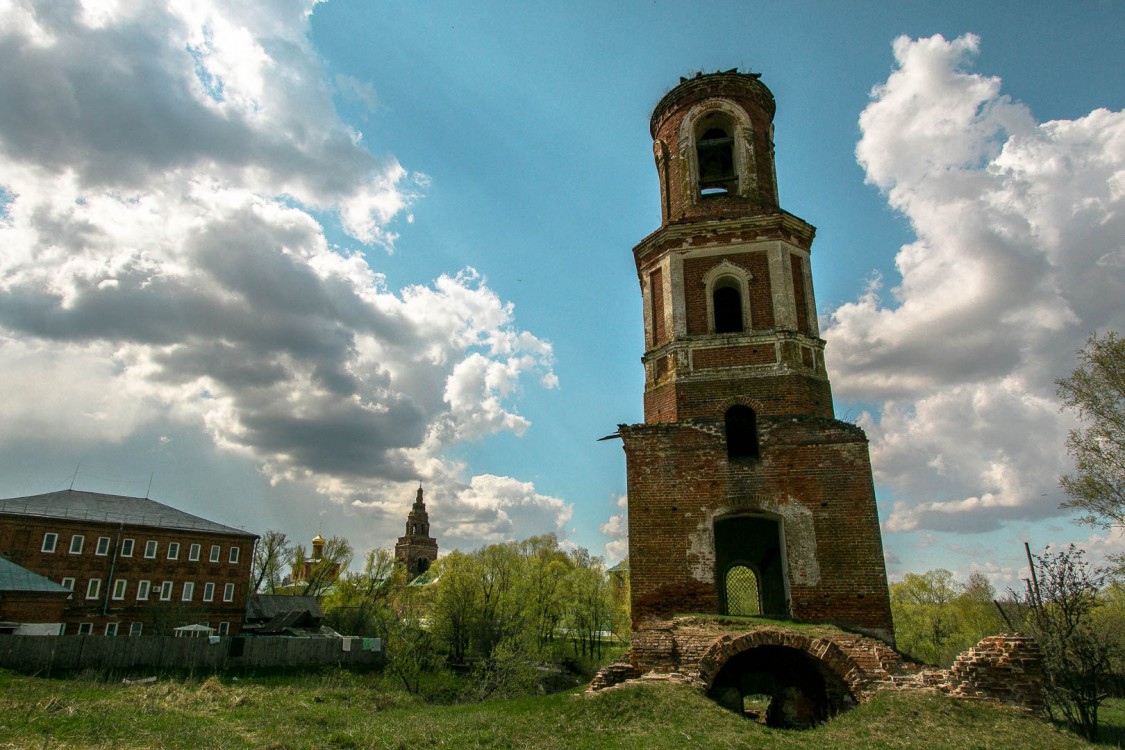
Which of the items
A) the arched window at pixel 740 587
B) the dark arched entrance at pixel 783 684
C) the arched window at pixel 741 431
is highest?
the arched window at pixel 741 431

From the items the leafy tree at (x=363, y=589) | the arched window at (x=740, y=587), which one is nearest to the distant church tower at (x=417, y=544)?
the leafy tree at (x=363, y=589)

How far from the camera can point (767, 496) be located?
11.9 meters

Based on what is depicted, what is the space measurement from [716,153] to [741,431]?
7.81 meters

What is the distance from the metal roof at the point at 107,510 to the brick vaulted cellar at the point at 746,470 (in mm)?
31785

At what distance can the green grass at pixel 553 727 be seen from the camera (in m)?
7.59

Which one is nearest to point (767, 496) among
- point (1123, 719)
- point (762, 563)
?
point (762, 563)

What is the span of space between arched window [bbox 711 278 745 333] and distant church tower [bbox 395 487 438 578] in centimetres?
6660

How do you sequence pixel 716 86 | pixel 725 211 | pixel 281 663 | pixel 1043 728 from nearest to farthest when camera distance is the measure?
pixel 1043 728
pixel 725 211
pixel 716 86
pixel 281 663

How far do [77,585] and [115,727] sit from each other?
27.1m

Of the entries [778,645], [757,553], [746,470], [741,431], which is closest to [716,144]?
[741,431]

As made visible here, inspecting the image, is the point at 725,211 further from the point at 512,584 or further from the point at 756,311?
the point at 512,584

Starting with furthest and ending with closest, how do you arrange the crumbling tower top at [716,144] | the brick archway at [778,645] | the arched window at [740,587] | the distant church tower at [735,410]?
1. the arched window at [740,587]
2. the crumbling tower top at [716,144]
3. the distant church tower at [735,410]
4. the brick archway at [778,645]

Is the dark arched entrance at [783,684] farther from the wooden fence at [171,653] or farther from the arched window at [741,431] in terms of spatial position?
→ the wooden fence at [171,653]

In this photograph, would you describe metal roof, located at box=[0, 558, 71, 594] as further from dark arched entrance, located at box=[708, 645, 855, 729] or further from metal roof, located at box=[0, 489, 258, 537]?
dark arched entrance, located at box=[708, 645, 855, 729]
